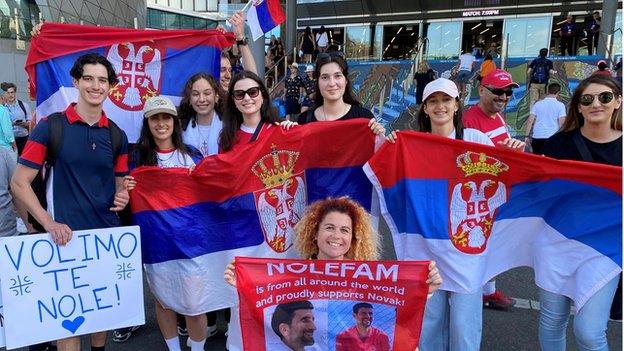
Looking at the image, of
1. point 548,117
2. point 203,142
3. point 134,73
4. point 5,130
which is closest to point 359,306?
point 203,142

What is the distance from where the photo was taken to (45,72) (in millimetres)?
4109

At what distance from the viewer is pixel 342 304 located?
7.27ft

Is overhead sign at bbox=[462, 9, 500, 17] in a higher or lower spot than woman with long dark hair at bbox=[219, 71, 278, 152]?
higher

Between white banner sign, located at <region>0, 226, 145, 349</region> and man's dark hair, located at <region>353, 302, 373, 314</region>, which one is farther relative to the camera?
white banner sign, located at <region>0, 226, 145, 349</region>

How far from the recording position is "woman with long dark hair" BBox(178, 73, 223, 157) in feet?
12.0

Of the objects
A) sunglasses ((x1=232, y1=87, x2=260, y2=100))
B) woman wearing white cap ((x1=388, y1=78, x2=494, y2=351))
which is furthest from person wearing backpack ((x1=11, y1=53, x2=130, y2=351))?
woman wearing white cap ((x1=388, y1=78, x2=494, y2=351))

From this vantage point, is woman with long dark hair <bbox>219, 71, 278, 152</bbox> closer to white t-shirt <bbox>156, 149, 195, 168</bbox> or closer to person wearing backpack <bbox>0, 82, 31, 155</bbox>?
white t-shirt <bbox>156, 149, 195, 168</bbox>

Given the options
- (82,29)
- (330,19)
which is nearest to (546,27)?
(330,19)

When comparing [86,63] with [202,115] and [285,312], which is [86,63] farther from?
[285,312]

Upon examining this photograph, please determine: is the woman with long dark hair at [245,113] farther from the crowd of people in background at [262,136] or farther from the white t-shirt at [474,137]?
the white t-shirt at [474,137]

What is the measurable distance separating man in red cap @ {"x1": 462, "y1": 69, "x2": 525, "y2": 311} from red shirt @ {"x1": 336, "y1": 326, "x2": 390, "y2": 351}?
2.23m

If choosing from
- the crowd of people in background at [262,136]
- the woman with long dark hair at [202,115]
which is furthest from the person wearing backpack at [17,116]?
the woman with long dark hair at [202,115]

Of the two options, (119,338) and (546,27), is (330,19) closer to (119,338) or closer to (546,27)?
(546,27)

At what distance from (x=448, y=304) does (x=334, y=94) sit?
1608 millimetres
